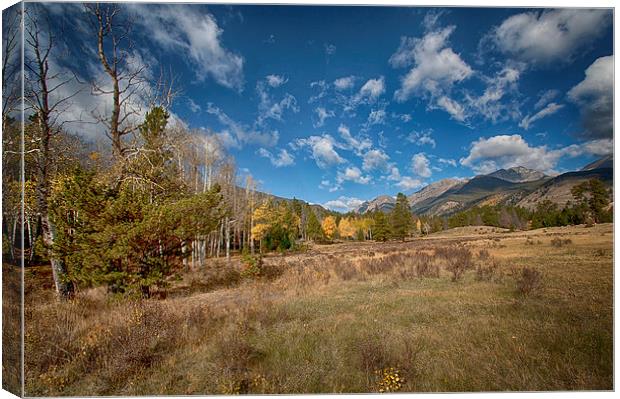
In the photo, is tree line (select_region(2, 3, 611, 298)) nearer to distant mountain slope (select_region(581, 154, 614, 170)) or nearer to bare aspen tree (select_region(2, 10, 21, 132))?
bare aspen tree (select_region(2, 10, 21, 132))

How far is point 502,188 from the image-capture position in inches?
197

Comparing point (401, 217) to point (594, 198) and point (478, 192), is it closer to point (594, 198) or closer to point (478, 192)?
point (478, 192)

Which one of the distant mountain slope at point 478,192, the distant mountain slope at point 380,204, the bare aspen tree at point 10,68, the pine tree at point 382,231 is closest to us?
the bare aspen tree at point 10,68

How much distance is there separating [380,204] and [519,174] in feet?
8.29

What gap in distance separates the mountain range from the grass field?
824 mm

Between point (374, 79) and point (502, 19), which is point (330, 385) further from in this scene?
point (502, 19)

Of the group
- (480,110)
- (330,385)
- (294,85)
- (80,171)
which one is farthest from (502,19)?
(80,171)

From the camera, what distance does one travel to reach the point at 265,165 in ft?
14.9

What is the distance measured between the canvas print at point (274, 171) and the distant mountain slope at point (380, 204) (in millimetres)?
88

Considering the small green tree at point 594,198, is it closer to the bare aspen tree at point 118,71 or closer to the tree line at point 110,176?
the tree line at point 110,176

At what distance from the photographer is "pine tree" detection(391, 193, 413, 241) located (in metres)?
5.29

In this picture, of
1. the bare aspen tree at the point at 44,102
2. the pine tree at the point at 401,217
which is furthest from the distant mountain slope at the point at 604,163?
the bare aspen tree at the point at 44,102

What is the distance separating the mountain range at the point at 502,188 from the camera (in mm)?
4032

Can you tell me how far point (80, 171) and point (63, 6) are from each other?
232 cm
